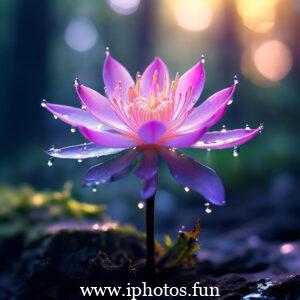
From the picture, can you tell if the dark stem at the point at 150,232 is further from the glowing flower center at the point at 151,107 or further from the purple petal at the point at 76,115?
the purple petal at the point at 76,115

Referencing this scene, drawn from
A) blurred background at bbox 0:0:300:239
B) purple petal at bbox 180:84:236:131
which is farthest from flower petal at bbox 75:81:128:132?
blurred background at bbox 0:0:300:239

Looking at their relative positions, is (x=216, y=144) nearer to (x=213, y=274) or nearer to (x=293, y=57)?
(x=213, y=274)

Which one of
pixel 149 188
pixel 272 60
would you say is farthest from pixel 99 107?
pixel 272 60

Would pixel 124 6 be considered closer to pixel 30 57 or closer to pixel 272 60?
pixel 272 60

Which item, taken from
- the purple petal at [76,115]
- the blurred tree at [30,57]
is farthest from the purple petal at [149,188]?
the blurred tree at [30,57]

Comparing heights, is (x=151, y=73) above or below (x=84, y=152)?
above

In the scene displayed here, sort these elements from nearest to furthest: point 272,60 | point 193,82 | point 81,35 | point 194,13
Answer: point 193,82, point 194,13, point 272,60, point 81,35
